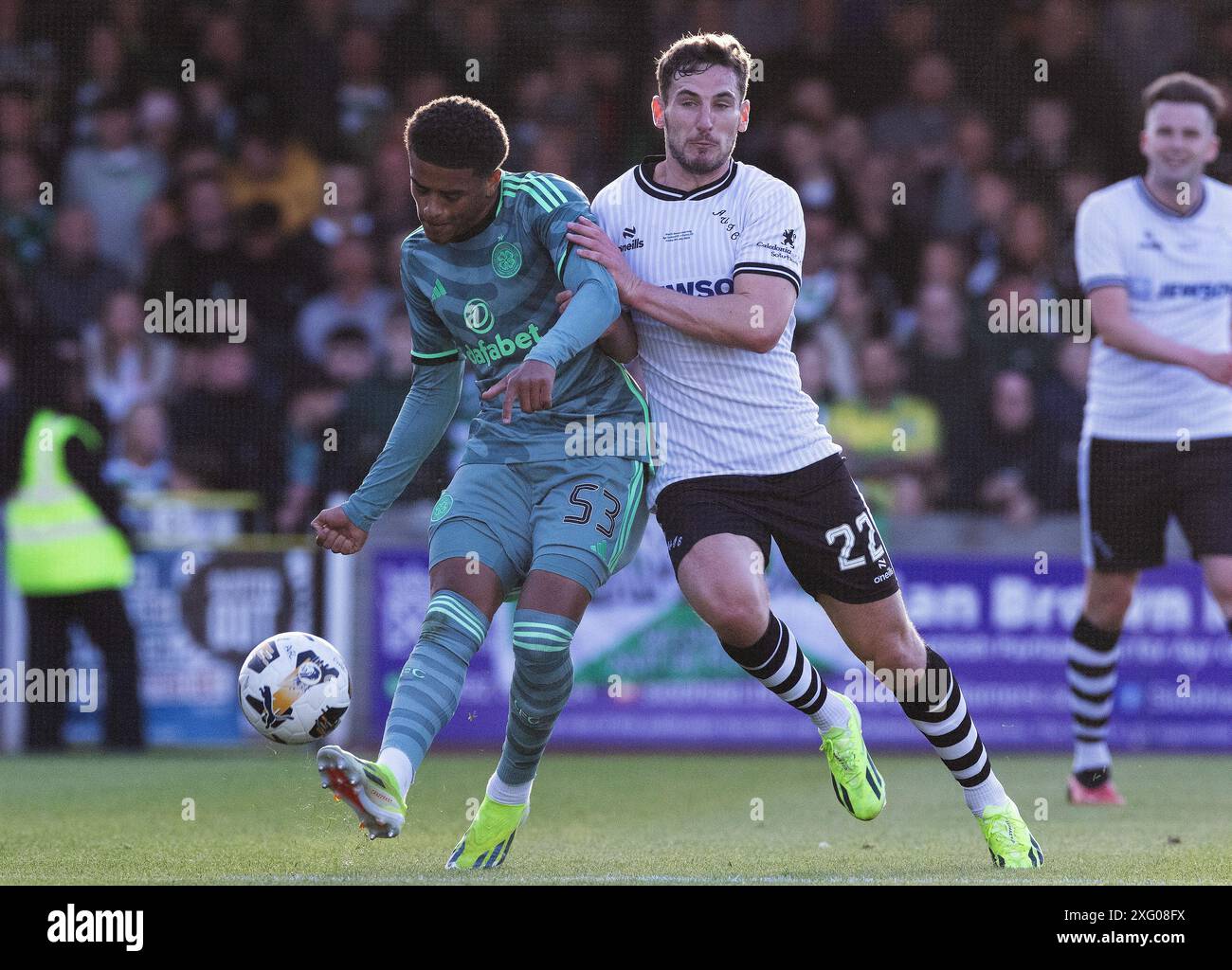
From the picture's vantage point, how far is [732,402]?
5.62m

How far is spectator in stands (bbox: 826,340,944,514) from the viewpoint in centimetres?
1112

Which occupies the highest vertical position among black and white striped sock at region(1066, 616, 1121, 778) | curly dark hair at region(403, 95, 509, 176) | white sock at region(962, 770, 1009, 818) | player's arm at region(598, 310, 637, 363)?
curly dark hair at region(403, 95, 509, 176)

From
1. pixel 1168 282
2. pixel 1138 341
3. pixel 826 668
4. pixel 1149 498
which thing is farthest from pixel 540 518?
pixel 826 668

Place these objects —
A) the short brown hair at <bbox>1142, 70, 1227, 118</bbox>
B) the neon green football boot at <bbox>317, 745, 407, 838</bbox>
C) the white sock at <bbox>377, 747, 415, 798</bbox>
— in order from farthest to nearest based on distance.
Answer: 1. the short brown hair at <bbox>1142, 70, 1227, 118</bbox>
2. the white sock at <bbox>377, 747, 415, 798</bbox>
3. the neon green football boot at <bbox>317, 745, 407, 838</bbox>

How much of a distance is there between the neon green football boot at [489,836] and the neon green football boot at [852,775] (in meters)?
0.99

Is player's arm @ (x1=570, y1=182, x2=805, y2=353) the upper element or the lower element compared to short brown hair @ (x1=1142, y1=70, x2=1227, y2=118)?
lower

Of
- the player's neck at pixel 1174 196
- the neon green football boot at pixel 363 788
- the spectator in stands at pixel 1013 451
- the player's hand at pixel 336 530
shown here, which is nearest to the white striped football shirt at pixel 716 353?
the player's hand at pixel 336 530

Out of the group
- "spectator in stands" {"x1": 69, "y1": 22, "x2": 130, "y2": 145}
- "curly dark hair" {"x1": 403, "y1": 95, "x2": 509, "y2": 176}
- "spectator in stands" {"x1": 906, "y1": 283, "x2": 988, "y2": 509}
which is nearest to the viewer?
"curly dark hair" {"x1": 403, "y1": 95, "x2": 509, "y2": 176}

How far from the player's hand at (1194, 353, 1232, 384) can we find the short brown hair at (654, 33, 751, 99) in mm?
2362

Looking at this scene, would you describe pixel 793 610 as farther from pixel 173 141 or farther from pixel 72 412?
pixel 173 141

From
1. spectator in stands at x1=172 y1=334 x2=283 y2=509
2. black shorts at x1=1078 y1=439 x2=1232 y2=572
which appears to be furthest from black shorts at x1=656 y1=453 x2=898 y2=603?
spectator in stands at x1=172 y1=334 x2=283 y2=509

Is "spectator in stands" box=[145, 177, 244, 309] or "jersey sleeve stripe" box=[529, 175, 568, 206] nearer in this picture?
"jersey sleeve stripe" box=[529, 175, 568, 206]

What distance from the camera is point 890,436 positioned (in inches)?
441

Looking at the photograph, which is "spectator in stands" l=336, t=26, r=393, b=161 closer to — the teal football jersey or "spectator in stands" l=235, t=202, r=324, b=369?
"spectator in stands" l=235, t=202, r=324, b=369
